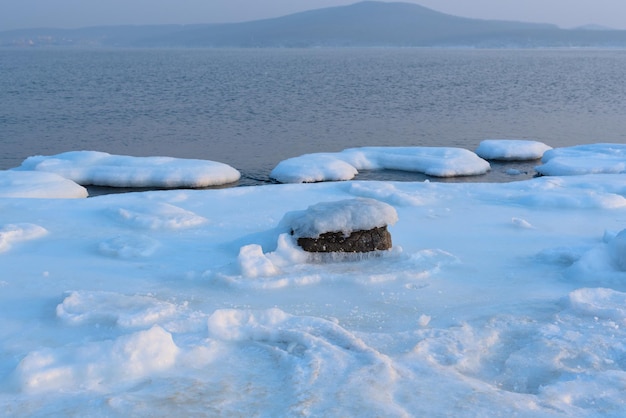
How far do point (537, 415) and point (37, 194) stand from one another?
13.2 meters

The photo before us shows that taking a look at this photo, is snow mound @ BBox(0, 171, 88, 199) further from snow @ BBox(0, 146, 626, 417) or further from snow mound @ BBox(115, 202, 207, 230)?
snow mound @ BBox(115, 202, 207, 230)

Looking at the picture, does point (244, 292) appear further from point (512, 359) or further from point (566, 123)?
point (566, 123)

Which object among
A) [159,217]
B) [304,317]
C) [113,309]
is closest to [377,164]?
[159,217]

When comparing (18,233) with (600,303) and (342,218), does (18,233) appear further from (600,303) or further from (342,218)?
(600,303)

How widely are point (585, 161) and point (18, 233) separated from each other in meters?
16.8

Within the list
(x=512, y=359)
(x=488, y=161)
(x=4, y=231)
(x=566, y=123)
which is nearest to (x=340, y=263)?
(x=512, y=359)

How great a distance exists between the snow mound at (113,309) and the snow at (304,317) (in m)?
0.02

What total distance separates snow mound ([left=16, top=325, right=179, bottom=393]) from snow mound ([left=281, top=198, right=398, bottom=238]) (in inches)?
114

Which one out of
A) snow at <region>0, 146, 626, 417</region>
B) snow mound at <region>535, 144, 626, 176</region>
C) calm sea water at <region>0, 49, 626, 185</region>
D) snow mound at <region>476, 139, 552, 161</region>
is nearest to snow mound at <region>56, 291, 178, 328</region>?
snow at <region>0, 146, 626, 417</region>

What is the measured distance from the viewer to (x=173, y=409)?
427cm

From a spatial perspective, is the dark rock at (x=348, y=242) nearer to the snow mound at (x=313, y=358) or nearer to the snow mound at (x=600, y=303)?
the snow mound at (x=313, y=358)

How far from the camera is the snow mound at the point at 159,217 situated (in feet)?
30.5

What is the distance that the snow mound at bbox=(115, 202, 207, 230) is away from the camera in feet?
30.5

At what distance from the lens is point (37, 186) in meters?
15.3
